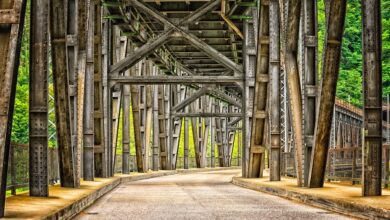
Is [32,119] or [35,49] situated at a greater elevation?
[35,49]

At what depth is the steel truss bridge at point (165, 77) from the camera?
1566 cm

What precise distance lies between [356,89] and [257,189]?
65378 mm

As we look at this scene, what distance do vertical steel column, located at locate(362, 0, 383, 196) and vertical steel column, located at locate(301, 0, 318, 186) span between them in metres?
4.73

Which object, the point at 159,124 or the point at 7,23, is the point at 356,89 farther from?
the point at 7,23

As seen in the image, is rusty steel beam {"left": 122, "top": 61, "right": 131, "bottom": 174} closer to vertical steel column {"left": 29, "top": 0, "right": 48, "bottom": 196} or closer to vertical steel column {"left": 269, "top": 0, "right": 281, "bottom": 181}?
vertical steel column {"left": 269, "top": 0, "right": 281, "bottom": 181}

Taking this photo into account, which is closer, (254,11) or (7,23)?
(7,23)

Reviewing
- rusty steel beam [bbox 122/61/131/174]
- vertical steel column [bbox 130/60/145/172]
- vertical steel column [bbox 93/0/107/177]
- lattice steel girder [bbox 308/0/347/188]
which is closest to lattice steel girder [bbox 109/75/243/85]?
vertical steel column [bbox 93/0/107/177]

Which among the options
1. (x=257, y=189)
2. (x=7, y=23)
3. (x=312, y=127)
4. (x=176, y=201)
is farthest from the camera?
(x=257, y=189)

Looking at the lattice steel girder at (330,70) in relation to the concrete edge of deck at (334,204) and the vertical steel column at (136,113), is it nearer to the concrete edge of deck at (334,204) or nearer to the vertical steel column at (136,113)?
the concrete edge of deck at (334,204)

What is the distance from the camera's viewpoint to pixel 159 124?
51.2 m

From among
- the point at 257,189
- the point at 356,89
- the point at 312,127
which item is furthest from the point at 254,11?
the point at 356,89

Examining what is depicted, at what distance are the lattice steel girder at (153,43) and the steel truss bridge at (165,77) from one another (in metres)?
0.04

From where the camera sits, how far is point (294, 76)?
21500 millimetres

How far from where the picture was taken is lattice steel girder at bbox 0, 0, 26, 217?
10992 mm
